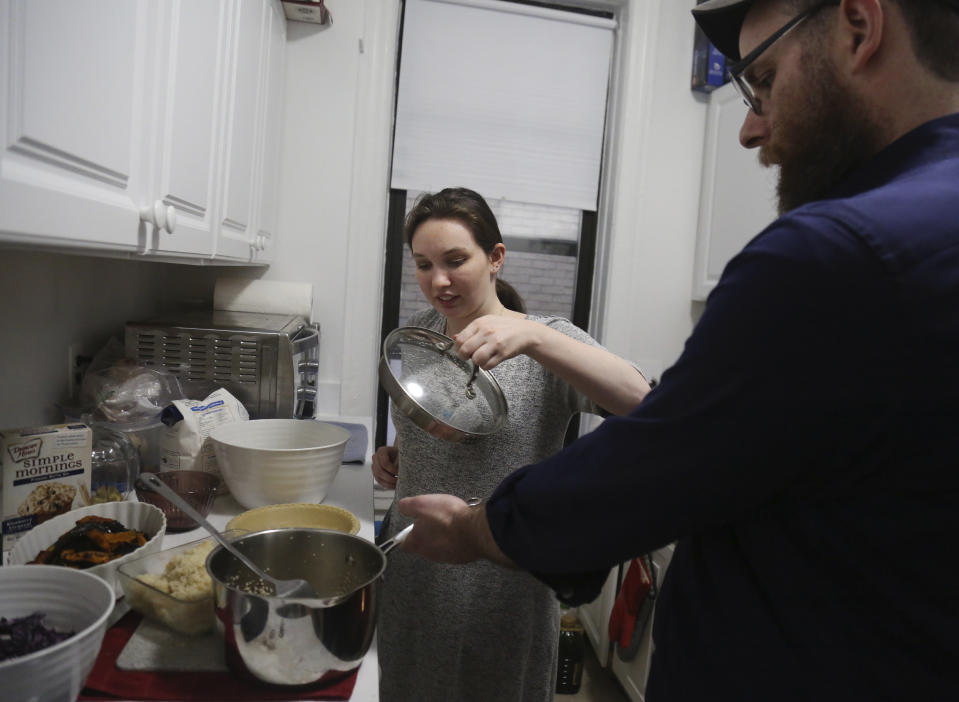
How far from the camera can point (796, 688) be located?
1.86 feet

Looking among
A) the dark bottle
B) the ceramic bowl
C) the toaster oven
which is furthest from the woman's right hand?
the dark bottle

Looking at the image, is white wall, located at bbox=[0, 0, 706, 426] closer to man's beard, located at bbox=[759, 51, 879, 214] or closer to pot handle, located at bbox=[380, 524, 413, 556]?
pot handle, located at bbox=[380, 524, 413, 556]

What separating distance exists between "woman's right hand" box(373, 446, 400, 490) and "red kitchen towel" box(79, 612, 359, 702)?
0.61 meters

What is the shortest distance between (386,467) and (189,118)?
30.8 inches

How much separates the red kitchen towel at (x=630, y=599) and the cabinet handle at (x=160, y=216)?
1.62 metres

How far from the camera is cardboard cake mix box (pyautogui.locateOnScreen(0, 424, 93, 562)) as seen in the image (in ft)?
2.76

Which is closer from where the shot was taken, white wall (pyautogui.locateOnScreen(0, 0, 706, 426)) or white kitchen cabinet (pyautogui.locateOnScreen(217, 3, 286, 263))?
white kitchen cabinet (pyautogui.locateOnScreen(217, 3, 286, 263))

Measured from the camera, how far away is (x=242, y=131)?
159 centimetres

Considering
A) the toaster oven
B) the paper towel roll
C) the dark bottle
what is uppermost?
the paper towel roll

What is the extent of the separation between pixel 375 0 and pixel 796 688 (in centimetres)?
229

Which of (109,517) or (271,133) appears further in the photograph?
(271,133)

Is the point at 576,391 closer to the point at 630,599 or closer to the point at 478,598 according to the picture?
the point at 478,598

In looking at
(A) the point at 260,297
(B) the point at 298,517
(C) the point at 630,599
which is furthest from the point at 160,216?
(C) the point at 630,599

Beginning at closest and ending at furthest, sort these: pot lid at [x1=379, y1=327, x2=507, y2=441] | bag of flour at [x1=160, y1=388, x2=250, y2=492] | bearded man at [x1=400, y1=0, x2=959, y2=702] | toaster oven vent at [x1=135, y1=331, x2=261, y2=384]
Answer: bearded man at [x1=400, y1=0, x2=959, y2=702], pot lid at [x1=379, y1=327, x2=507, y2=441], bag of flour at [x1=160, y1=388, x2=250, y2=492], toaster oven vent at [x1=135, y1=331, x2=261, y2=384]
